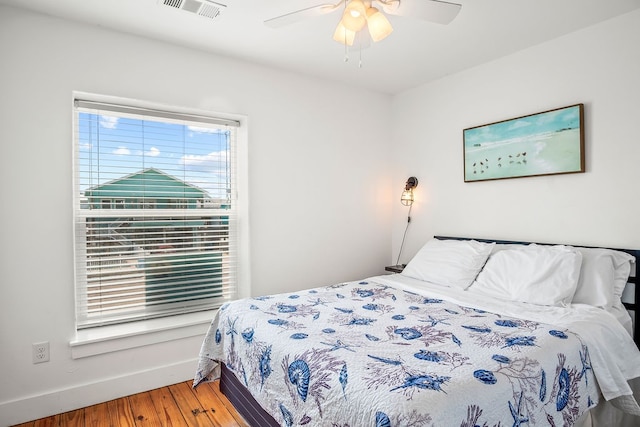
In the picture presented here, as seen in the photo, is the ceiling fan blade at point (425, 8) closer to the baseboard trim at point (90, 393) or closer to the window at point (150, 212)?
the window at point (150, 212)

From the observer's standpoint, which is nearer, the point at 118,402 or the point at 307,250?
the point at 118,402

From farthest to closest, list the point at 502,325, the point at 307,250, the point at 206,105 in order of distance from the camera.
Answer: the point at 307,250, the point at 206,105, the point at 502,325

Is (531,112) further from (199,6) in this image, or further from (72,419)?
(72,419)

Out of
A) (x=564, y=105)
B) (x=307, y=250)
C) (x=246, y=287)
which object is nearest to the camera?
(x=564, y=105)

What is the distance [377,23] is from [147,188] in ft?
6.57

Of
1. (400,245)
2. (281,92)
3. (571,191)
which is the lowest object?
(400,245)

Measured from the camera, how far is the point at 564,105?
2611 mm

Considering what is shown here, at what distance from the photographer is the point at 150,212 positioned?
9.14 feet

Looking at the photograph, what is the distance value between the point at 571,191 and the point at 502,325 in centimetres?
132

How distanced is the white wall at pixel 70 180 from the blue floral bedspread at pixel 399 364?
0.93 m

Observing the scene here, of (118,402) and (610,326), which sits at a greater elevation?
(610,326)

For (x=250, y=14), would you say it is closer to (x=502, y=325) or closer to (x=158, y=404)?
(x=502, y=325)

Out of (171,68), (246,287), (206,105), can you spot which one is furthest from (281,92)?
(246,287)

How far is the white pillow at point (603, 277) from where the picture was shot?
7.07 ft
